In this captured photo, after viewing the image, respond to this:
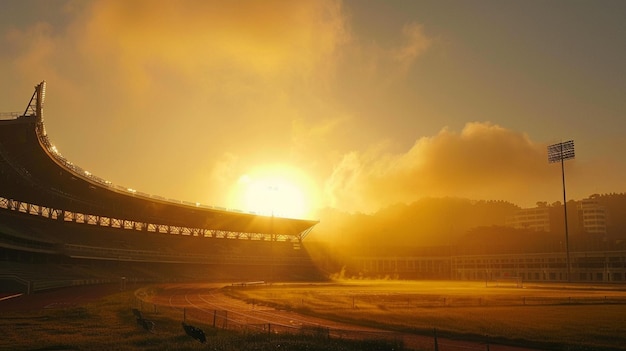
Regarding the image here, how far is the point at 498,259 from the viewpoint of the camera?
12644cm

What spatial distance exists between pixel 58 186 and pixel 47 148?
67.5ft

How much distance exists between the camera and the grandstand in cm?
5962

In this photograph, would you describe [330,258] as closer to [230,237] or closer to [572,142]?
[230,237]

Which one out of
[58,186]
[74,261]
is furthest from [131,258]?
[58,186]

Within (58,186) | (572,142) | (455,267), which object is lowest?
(455,267)

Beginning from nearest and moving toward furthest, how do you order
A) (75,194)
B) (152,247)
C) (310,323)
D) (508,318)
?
1. (310,323)
2. (508,318)
3. (75,194)
4. (152,247)

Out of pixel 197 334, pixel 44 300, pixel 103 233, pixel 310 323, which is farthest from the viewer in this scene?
pixel 103 233

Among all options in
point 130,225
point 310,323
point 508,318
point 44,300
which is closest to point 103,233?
point 130,225

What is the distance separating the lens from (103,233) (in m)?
96.4

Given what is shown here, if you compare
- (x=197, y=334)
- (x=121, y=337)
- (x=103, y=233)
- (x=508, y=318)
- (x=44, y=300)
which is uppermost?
(x=103, y=233)

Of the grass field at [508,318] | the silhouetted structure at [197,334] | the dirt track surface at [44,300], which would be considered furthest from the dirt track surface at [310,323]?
the dirt track surface at [44,300]

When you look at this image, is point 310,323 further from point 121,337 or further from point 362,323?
point 121,337

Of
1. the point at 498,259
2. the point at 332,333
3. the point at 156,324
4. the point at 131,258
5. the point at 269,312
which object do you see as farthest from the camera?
the point at 498,259

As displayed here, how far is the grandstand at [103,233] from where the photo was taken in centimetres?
5962
